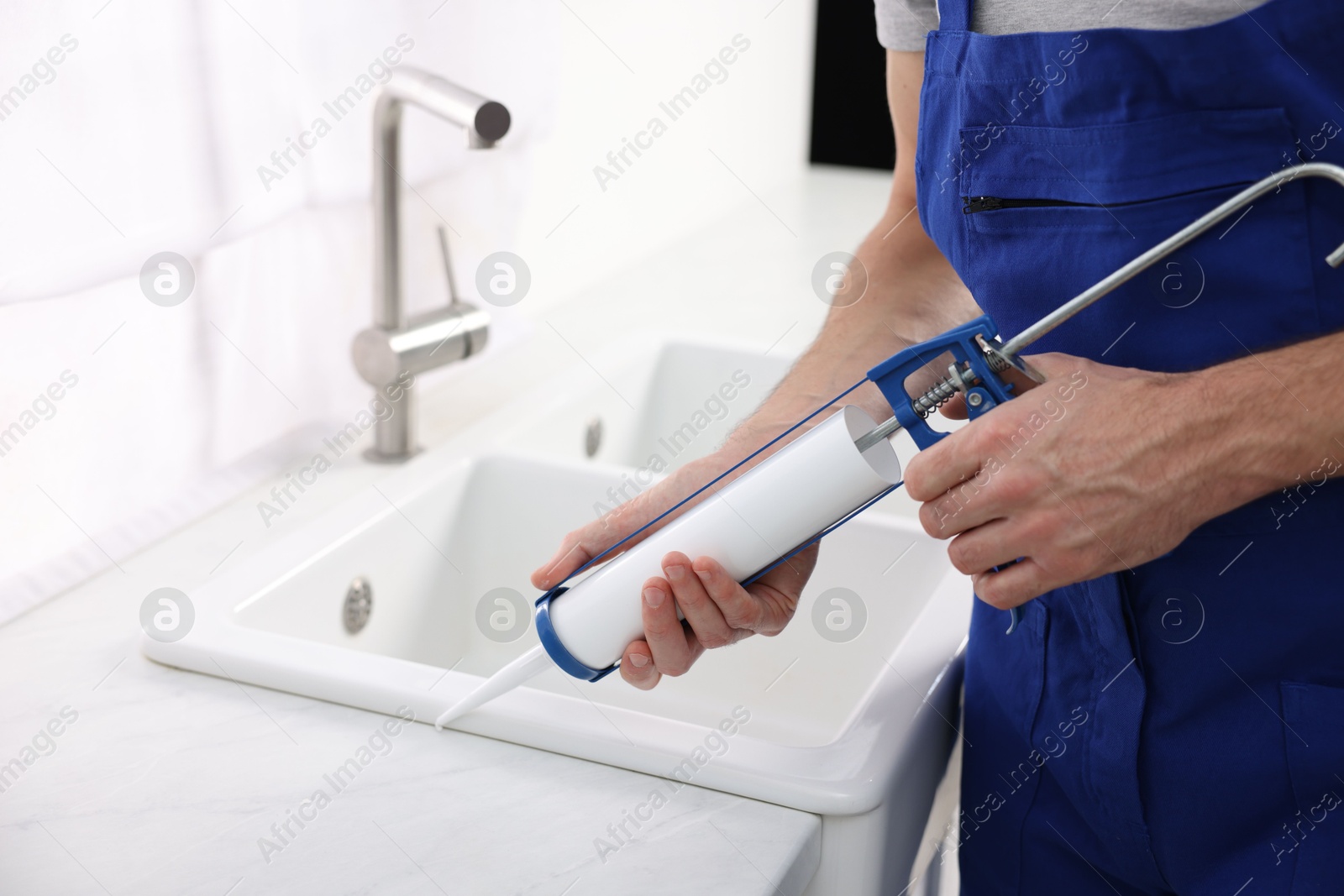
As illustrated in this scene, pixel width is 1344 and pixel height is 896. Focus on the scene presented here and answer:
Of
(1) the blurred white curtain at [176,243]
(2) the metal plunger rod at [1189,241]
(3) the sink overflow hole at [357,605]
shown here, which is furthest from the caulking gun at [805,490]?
(1) the blurred white curtain at [176,243]

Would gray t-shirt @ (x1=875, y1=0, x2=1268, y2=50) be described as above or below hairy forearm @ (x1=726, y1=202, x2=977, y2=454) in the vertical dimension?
above

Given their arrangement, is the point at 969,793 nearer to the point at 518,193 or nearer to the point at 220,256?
the point at 220,256

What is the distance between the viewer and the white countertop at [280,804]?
0.62 metres

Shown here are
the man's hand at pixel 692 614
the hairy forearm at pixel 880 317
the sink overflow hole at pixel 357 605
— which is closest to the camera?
the man's hand at pixel 692 614

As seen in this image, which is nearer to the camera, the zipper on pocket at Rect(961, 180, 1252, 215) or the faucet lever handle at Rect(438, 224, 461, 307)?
the zipper on pocket at Rect(961, 180, 1252, 215)

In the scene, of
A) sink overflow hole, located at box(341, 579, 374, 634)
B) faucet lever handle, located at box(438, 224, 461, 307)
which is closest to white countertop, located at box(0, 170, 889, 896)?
sink overflow hole, located at box(341, 579, 374, 634)

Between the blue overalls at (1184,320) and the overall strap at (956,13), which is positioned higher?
the overall strap at (956,13)

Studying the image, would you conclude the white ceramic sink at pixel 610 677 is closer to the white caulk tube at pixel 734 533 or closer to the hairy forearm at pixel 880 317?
the white caulk tube at pixel 734 533

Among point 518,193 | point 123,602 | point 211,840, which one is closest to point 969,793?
point 211,840

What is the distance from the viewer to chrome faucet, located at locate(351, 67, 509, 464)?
41.8 inches

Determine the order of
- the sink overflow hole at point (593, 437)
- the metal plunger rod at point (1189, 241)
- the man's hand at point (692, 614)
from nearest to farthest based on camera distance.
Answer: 1. the metal plunger rod at point (1189, 241)
2. the man's hand at point (692, 614)
3. the sink overflow hole at point (593, 437)

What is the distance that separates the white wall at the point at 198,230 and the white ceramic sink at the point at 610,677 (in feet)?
0.50

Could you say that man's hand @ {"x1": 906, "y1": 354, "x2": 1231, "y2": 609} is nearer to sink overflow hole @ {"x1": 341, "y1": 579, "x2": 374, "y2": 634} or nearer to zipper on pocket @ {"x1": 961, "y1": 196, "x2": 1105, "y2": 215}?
zipper on pocket @ {"x1": 961, "y1": 196, "x2": 1105, "y2": 215}

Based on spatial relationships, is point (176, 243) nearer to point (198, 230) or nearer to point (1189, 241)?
point (198, 230)
